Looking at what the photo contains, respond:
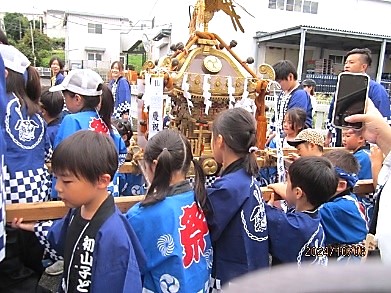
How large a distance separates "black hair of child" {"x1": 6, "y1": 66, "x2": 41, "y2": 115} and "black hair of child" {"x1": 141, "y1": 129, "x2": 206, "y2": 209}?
724 millimetres

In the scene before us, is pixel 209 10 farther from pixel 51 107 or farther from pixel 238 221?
pixel 238 221

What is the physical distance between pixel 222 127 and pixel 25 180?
0.97 meters

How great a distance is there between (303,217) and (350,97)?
1.80ft

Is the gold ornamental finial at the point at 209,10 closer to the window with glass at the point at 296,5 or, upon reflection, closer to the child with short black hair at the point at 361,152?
the child with short black hair at the point at 361,152

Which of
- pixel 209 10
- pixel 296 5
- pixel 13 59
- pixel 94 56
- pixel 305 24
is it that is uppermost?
pixel 296 5

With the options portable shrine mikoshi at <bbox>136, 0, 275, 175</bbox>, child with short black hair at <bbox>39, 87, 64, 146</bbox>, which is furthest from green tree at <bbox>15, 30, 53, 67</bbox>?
portable shrine mikoshi at <bbox>136, 0, 275, 175</bbox>

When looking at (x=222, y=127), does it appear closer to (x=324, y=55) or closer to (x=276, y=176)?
(x=276, y=176)

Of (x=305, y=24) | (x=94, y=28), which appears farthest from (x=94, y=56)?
(x=305, y=24)

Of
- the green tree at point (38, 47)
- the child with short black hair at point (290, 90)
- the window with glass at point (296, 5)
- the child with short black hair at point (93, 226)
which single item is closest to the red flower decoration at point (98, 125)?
the child with short black hair at point (93, 226)

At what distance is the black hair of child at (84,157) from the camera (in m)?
1.34

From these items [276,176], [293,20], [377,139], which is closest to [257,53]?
[293,20]

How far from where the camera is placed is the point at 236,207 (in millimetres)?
1633

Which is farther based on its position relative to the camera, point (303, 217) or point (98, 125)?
point (98, 125)

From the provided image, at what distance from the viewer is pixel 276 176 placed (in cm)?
275
